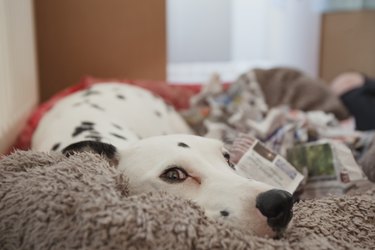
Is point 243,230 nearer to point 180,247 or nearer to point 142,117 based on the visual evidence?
point 180,247

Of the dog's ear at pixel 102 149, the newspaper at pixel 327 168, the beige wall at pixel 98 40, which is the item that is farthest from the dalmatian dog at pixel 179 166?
the beige wall at pixel 98 40

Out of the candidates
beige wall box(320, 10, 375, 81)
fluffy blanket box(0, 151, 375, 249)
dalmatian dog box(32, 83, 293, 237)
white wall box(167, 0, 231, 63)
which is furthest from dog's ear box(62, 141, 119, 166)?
beige wall box(320, 10, 375, 81)

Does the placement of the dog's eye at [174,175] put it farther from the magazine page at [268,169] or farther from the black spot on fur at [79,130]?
the black spot on fur at [79,130]

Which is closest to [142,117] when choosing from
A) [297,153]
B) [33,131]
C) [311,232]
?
[33,131]

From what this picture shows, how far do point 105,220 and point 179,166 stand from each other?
311 millimetres

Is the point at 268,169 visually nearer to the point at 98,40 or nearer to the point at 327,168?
the point at 327,168

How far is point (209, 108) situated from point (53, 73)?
1.14 m

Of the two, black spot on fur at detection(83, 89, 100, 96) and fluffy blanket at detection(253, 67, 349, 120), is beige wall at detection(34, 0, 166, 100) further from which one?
black spot on fur at detection(83, 89, 100, 96)

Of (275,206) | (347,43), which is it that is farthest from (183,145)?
(347,43)

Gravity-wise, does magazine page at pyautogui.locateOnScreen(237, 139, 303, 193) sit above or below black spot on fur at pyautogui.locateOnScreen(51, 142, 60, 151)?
below

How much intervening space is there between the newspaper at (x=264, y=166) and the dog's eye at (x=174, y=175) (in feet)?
1.23

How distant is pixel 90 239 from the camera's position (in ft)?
2.62

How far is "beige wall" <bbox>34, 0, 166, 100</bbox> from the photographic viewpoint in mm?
3088

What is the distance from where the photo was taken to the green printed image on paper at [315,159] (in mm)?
1623
